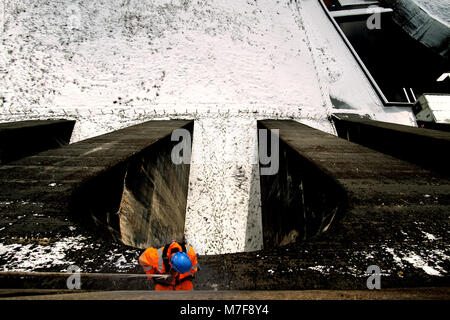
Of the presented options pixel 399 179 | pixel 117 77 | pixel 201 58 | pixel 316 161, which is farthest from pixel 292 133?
pixel 117 77

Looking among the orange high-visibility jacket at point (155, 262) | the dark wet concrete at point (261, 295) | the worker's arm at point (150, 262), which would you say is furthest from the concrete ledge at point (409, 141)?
the worker's arm at point (150, 262)

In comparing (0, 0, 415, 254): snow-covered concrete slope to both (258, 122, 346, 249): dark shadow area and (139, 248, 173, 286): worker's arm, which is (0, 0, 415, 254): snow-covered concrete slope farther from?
(139, 248, 173, 286): worker's arm

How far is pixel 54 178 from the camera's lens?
2.38 m

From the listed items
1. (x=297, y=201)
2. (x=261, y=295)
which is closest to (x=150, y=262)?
(x=261, y=295)

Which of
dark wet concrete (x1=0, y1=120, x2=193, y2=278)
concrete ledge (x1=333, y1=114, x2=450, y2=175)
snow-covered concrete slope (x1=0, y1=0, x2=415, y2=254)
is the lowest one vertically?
dark wet concrete (x1=0, y1=120, x2=193, y2=278)

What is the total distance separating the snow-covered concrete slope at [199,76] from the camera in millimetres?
5438

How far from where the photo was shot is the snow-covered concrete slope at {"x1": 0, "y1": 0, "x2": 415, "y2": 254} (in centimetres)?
544

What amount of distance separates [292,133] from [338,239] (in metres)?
3.15

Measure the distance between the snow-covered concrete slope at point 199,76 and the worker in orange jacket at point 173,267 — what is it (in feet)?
10.3

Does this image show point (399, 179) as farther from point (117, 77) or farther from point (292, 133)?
point (117, 77)

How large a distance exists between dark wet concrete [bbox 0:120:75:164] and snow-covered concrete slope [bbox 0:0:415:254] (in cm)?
39

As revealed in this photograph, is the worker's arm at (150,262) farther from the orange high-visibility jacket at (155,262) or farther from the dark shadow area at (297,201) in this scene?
the dark shadow area at (297,201)

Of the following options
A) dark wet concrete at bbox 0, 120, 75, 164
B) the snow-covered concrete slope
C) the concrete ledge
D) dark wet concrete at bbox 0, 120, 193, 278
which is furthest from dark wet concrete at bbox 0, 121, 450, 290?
dark wet concrete at bbox 0, 120, 75, 164
